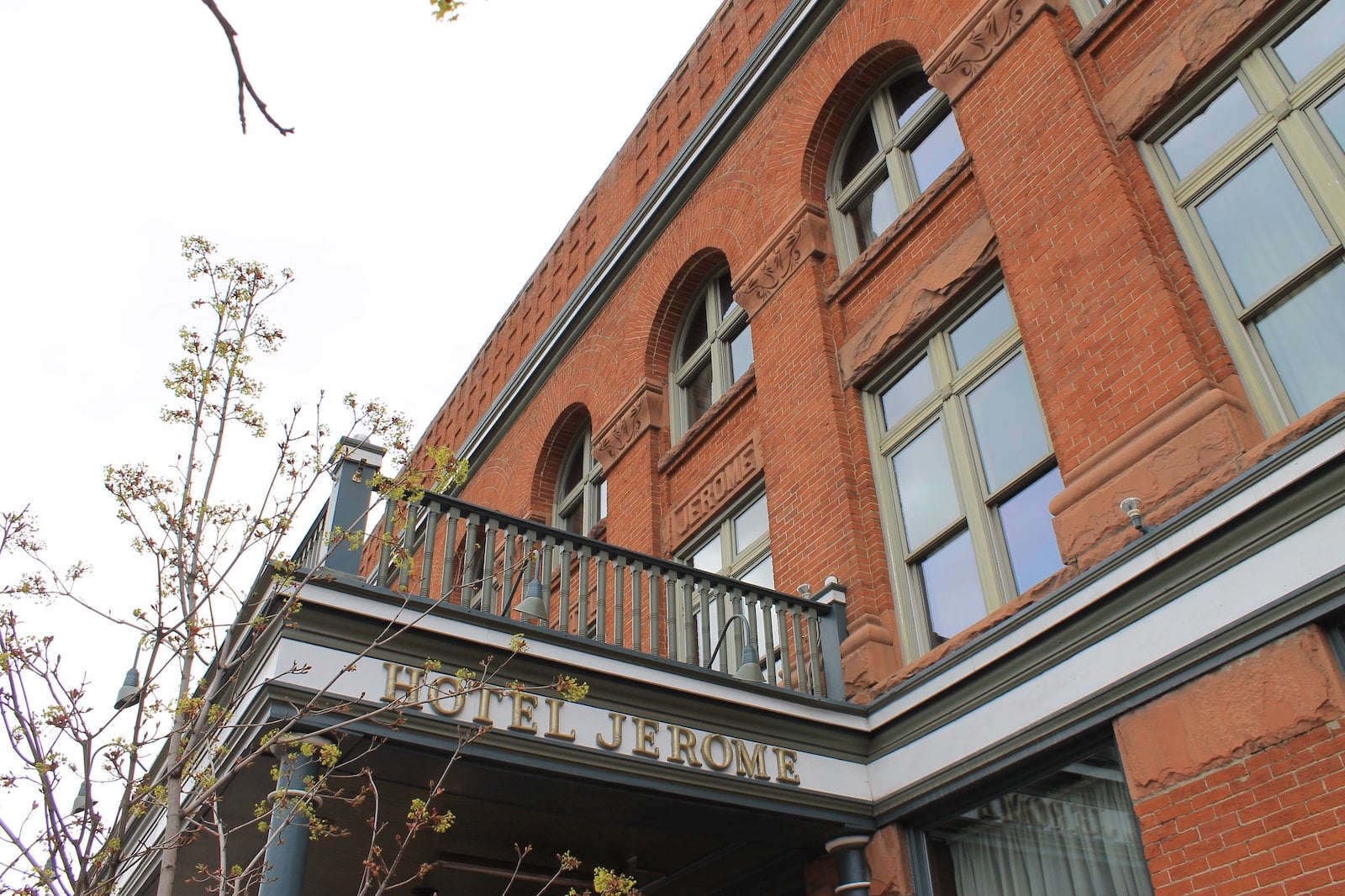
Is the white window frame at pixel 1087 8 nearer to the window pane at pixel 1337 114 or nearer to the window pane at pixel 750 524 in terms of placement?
the window pane at pixel 1337 114

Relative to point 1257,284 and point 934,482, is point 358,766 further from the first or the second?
point 1257,284

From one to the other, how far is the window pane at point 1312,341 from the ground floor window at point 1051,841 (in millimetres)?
2308

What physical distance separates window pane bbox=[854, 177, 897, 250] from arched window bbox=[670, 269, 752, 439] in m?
1.79

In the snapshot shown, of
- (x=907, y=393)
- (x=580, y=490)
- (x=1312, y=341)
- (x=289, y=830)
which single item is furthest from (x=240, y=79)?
(x=580, y=490)

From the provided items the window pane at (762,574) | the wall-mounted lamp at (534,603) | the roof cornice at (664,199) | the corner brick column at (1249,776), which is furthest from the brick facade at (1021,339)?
the wall-mounted lamp at (534,603)

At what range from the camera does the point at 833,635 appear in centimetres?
825

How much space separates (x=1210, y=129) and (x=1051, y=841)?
4694mm

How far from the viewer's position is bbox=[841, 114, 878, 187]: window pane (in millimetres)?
11383

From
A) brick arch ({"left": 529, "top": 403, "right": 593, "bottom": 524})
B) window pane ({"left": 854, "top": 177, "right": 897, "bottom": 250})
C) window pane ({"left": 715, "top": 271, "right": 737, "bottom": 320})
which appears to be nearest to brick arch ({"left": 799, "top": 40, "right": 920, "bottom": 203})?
window pane ({"left": 854, "top": 177, "right": 897, "bottom": 250})

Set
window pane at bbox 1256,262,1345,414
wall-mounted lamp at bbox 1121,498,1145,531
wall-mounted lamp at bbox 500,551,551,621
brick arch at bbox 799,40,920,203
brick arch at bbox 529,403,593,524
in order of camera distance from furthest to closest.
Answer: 1. brick arch at bbox 529,403,593,524
2. brick arch at bbox 799,40,920,203
3. wall-mounted lamp at bbox 500,551,551,621
4. wall-mounted lamp at bbox 1121,498,1145,531
5. window pane at bbox 1256,262,1345,414

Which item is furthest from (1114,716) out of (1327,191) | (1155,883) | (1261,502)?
(1327,191)

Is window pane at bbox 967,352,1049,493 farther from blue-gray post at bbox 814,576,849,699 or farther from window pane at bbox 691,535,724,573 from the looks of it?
window pane at bbox 691,535,724,573

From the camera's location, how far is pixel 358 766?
21.7 ft

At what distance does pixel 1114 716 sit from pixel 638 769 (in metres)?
2.79
